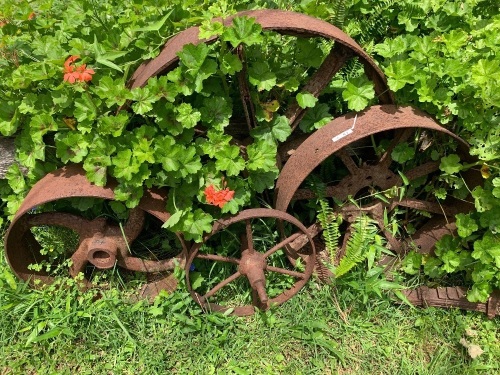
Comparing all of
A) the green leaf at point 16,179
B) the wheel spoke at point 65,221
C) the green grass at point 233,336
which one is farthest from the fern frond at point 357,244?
the green leaf at point 16,179

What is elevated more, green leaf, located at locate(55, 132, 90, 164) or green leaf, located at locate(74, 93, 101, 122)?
green leaf, located at locate(74, 93, 101, 122)

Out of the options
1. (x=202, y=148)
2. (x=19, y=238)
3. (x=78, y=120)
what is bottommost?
(x=19, y=238)

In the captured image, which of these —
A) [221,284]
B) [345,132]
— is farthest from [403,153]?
[221,284]

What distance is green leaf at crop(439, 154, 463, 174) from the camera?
105 inches

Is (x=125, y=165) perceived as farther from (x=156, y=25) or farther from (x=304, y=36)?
(x=304, y=36)

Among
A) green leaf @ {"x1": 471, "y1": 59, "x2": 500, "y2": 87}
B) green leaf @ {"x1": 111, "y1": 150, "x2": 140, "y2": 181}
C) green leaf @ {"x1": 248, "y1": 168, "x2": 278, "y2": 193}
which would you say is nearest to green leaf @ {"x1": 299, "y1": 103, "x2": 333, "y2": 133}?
green leaf @ {"x1": 248, "y1": 168, "x2": 278, "y2": 193}

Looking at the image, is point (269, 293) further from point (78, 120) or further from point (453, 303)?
point (78, 120)

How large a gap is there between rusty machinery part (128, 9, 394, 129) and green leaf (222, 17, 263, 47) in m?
0.08

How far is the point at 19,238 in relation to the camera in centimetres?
285

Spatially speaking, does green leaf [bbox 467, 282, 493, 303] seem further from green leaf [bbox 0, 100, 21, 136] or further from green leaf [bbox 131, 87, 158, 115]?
green leaf [bbox 0, 100, 21, 136]

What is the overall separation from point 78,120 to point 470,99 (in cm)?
198

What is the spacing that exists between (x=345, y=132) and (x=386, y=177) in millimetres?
556

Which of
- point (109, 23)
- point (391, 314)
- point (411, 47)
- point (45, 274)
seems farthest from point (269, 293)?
point (109, 23)

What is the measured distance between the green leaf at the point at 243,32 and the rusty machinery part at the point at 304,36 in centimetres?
8
